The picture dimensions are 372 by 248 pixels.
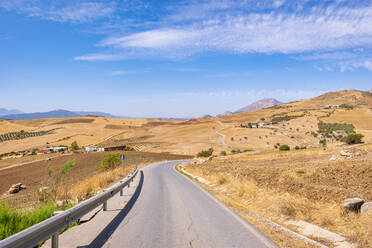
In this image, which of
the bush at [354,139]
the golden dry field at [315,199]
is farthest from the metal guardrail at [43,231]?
the bush at [354,139]

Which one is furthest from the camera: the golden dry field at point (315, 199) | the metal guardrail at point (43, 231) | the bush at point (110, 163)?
the bush at point (110, 163)

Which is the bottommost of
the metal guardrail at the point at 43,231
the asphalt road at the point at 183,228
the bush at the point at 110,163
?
the bush at the point at 110,163

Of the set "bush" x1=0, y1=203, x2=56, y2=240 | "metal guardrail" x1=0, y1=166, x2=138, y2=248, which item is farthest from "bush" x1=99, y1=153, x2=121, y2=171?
"metal guardrail" x1=0, y1=166, x2=138, y2=248

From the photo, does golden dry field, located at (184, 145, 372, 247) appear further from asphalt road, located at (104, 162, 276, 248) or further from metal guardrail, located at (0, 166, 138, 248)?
metal guardrail, located at (0, 166, 138, 248)

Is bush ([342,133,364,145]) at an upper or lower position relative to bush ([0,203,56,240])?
upper

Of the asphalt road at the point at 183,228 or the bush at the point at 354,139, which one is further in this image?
the bush at the point at 354,139

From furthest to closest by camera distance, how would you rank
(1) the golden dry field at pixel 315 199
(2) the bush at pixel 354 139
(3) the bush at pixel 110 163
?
(2) the bush at pixel 354 139, (3) the bush at pixel 110 163, (1) the golden dry field at pixel 315 199

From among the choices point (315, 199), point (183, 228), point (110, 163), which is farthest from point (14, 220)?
point (110, 163)

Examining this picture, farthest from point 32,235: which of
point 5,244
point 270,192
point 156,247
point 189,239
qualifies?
point 270,192

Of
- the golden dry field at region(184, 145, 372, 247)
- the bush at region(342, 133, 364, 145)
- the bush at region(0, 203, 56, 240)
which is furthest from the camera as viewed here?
the bush at region(342, 133, 364, 145)

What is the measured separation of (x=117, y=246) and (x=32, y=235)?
1.84 metres

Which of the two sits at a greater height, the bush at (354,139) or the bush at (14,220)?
the bush at (354,139)

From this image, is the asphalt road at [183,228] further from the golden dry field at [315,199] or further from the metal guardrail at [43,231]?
Answer: the golden dry field at [315,199]

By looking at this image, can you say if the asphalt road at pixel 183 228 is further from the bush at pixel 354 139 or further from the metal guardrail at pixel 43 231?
the bush at pixel 354 139
